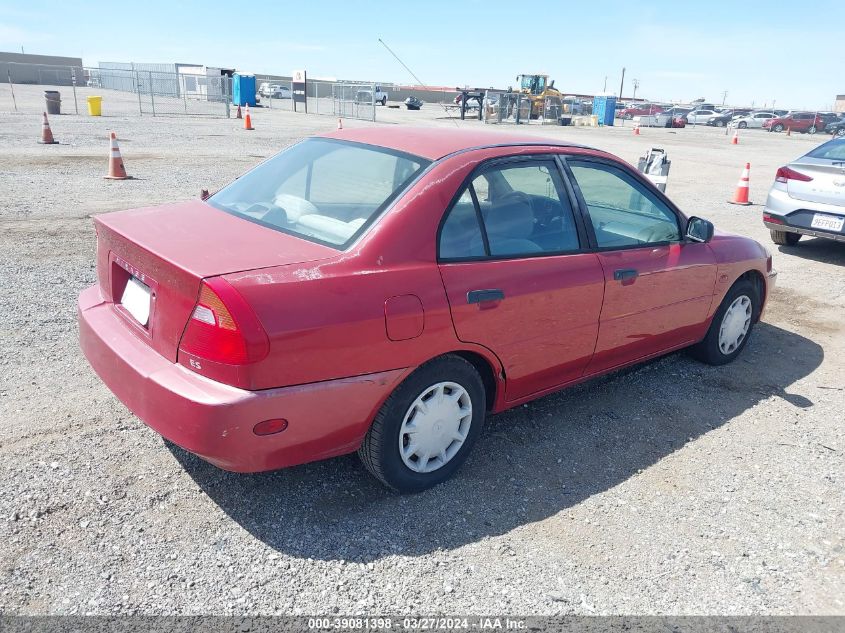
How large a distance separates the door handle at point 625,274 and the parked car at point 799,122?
2160 inches

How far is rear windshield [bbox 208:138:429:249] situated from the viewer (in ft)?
10.0

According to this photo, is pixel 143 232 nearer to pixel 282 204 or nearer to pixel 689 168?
pixel 282 204

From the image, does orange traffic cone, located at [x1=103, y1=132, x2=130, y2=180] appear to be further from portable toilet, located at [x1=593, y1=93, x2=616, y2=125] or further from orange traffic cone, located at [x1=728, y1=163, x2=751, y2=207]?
portable toilet, located at [x1=593, y1=93, x2=616, y2=125]

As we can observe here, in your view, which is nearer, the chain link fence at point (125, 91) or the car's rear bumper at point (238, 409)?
Result: the car's rear bumper at point (238, 409)

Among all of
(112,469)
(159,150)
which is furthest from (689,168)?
(112,469)

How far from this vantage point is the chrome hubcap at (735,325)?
4.82 m

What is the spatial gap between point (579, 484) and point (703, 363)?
2114mm

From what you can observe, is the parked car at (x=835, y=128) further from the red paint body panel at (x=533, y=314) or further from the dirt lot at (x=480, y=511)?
the red paint body panel at (x=533, y=314)

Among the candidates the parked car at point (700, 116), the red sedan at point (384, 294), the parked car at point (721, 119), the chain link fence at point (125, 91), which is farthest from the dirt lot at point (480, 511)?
the parked car at point (700, 116)

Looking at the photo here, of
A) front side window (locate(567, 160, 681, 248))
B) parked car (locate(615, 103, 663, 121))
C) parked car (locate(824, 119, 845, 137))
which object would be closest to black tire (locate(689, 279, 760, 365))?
front side window (locate(567, 160, 681, 248))

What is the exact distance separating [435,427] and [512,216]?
1168 millimetres

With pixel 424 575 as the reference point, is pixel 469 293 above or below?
above

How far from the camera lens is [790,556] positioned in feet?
9.64

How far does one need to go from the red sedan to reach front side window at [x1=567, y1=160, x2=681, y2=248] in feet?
0.05
